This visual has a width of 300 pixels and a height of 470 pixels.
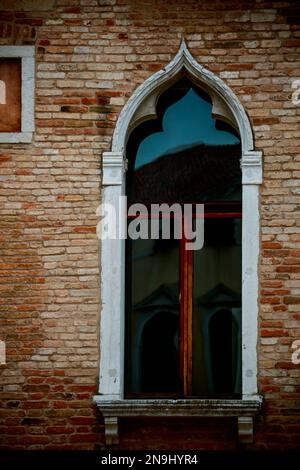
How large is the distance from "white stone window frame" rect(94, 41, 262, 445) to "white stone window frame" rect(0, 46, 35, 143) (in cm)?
71

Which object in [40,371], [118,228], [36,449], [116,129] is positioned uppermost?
[116,129]

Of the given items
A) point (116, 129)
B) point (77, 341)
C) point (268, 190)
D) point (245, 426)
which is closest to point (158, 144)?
point (116, 129)

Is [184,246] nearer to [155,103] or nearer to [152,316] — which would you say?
[152,316]

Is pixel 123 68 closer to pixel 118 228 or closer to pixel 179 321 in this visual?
pixel 118 228

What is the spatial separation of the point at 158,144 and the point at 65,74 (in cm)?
101

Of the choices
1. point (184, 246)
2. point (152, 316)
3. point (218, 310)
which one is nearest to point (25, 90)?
point (184, 246)

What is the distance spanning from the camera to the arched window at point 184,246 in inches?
377

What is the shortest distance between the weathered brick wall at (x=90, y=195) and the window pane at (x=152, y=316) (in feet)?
1.23

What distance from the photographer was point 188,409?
30.2 ft

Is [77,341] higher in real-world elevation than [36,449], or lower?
higher

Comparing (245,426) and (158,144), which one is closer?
(245,426)

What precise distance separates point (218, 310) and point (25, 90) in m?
2.52

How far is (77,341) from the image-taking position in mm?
9391

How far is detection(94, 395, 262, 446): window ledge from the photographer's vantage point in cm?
916
